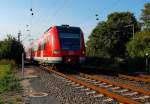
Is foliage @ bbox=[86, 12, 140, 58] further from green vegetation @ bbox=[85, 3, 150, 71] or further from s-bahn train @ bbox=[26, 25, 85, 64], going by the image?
s-bahn train @ bbox=[26, 25, 85, 64]

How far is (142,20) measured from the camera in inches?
2901

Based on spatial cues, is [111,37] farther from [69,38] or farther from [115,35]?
[69,38]

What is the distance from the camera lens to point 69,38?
2464 centimetres

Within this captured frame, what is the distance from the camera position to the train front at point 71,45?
79.3 ft

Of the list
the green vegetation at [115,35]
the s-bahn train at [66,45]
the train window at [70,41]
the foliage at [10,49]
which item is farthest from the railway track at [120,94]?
the green vegetation at [115,35]

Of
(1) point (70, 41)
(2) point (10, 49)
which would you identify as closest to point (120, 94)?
(1) point (70, 41)

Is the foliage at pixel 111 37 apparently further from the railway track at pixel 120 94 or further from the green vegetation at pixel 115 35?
the railway track at pixel 120 94

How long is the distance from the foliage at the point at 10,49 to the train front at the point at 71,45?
828 inches

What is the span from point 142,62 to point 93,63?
27.8 ft

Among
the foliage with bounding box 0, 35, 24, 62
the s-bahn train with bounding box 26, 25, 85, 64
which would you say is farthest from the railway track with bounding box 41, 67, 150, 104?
the foliage with bounding box 0, 35, 24, 62

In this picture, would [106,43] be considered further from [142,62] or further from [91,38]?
[142,62]

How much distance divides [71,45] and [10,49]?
22162 millimetres

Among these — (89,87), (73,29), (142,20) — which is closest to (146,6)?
(142,20)

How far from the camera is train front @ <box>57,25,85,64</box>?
24.2m
